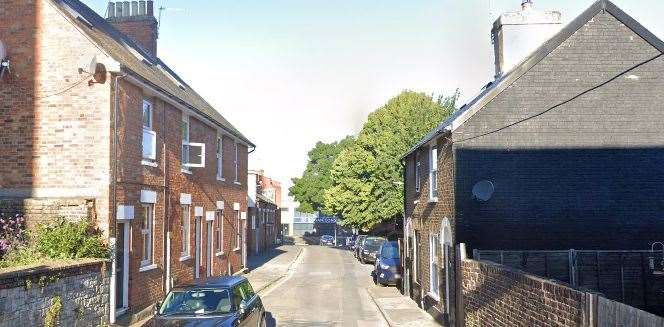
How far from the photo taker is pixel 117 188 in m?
13.6

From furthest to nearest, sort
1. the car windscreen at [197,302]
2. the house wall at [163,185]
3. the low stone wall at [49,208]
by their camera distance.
→ 1. the house wall at [163,185]
2. the low stone wall at [49,208]
3. the car windscreen at [197,302]

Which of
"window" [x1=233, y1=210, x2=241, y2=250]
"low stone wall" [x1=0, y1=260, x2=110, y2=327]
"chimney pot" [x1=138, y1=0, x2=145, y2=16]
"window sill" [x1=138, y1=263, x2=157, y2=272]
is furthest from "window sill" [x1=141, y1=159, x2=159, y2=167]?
"chimney pot" [x1=138, y1=0, x2=145, y2=16]

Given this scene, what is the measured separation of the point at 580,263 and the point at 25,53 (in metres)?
13.1

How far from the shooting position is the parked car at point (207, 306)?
1006cm

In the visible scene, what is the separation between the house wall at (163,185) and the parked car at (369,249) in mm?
13760

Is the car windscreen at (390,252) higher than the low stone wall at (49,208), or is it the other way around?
the low stone wall at (49,208)

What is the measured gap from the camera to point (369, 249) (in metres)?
37.7

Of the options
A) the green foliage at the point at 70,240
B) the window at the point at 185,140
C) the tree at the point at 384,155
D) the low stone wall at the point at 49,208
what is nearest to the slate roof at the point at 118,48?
the window at the point at 185,140

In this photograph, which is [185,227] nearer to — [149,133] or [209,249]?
[209,249]

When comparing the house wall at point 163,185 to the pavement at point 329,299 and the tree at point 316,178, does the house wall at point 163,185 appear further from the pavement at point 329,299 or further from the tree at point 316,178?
the tree at point 316,178

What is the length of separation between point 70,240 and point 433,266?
31.9 ft

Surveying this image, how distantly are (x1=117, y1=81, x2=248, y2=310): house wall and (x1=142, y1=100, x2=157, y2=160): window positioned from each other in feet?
0.60

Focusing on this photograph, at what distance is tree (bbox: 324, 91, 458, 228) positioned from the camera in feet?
128

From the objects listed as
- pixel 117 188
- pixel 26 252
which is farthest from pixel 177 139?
pixel 26 252
